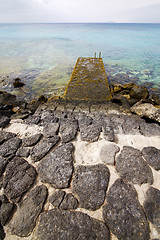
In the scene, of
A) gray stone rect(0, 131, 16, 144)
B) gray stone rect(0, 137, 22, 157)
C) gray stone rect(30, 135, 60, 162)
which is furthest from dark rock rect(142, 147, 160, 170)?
gray stone rect(0, 131, 16, 144)

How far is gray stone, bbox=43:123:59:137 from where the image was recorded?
297 cm

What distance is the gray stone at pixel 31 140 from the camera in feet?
8.98

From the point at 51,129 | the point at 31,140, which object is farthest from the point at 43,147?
the point at 51,129

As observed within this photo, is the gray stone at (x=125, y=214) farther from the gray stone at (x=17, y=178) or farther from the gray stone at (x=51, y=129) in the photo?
the gray stone at (x=51, y=129)

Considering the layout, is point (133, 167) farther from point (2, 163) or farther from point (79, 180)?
point (2, 163)

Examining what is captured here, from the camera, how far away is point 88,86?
6.62 m

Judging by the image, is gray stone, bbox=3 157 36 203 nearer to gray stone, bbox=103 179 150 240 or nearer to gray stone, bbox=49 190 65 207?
gray stone, bbox=49 190 65 207

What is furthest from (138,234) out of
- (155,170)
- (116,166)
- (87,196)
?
(155,170)

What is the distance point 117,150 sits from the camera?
261 cm

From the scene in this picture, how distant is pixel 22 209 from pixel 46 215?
14.9 inches

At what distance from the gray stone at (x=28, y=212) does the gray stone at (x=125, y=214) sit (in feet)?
3.21

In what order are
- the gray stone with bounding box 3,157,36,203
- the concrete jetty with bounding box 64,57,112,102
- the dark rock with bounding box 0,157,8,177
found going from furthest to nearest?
the concrete jetty with bounding box 64,57,112,102, the dark rock with bounding box 0,157,8,177, the gray stone with bounding box 3,157,36,203

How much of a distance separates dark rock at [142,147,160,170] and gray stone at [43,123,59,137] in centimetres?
202

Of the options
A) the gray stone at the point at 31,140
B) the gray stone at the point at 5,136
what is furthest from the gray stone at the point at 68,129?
the gray stone at the point at 5,136
